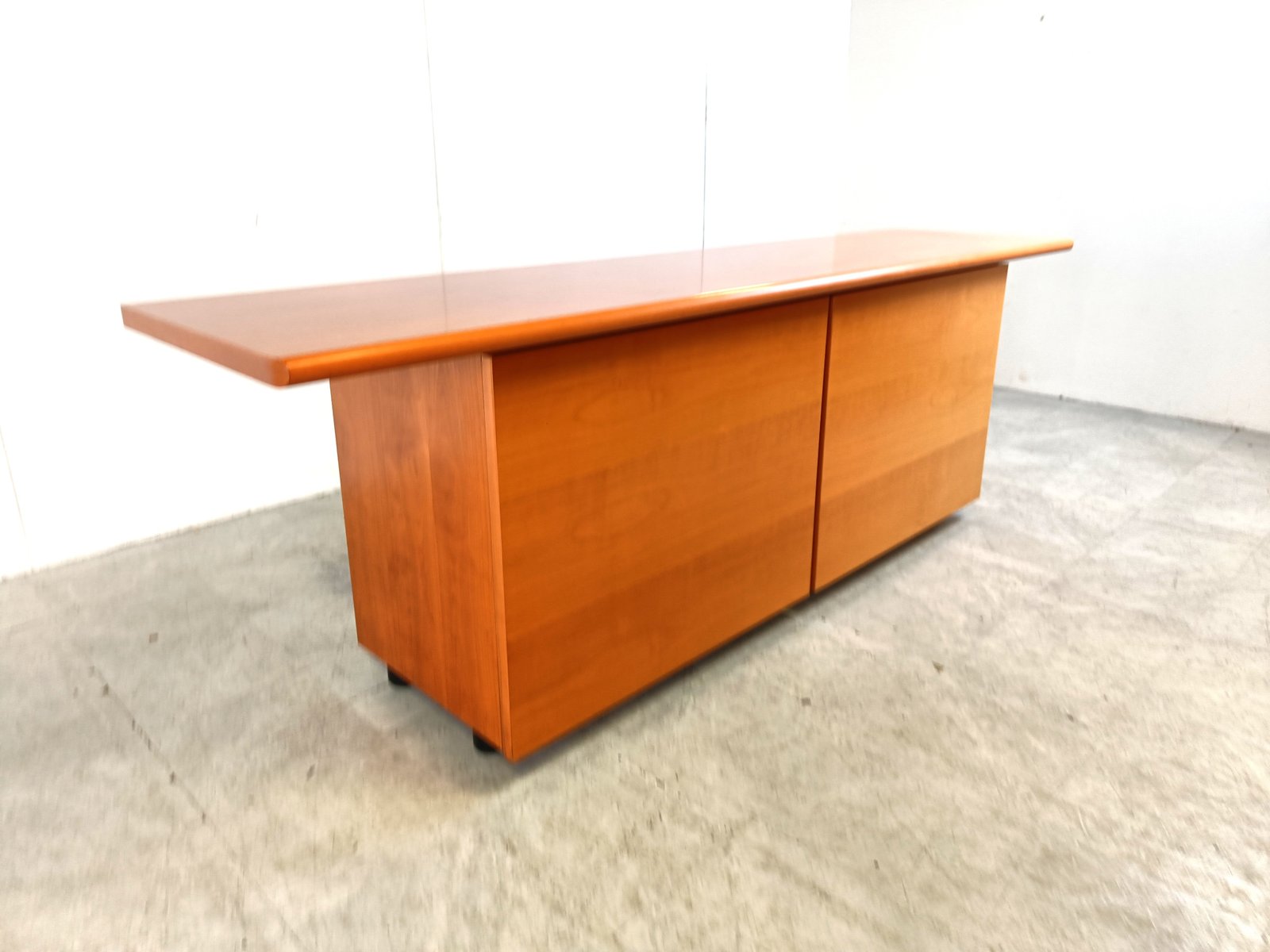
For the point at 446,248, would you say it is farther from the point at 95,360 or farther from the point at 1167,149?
the point at 1167,149

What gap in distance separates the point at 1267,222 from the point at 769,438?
9.42ft

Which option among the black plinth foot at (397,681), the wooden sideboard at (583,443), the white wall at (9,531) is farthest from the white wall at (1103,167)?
the white wall at (9,531)

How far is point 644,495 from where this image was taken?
64.4 inches

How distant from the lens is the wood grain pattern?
56.2 inches

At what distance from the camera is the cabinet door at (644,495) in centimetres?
145

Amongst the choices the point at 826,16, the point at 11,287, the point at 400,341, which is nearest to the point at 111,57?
the point at 11,287

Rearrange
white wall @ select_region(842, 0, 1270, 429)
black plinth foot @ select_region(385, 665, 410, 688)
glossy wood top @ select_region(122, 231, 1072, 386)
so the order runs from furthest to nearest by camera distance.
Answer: white wall @ select_region(842, 0, 1270, 429)
black plinth foot @ select_region(385, 665, 410, 688)
glossy wood top @ select_region(122, 231, 1072, 386)

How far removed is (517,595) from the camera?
4.85 ft

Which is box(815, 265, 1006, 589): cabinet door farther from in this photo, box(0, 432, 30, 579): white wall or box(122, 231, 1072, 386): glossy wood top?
box(0, 432, 30, 579): white wall

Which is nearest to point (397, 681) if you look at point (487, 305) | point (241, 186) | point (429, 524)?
point (429, 524)

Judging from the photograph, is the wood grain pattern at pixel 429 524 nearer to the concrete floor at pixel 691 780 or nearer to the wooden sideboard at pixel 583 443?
the wooden sideboard at pixel 583 443

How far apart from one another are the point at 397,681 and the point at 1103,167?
3.67 m

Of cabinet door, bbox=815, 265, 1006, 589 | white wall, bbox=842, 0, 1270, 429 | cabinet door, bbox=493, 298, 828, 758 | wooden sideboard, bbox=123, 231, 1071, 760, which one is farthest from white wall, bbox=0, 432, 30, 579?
white wall, bbox=842, 0, 1270, 429

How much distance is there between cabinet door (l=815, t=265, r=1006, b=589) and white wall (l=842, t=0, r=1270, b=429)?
1.79 metres
